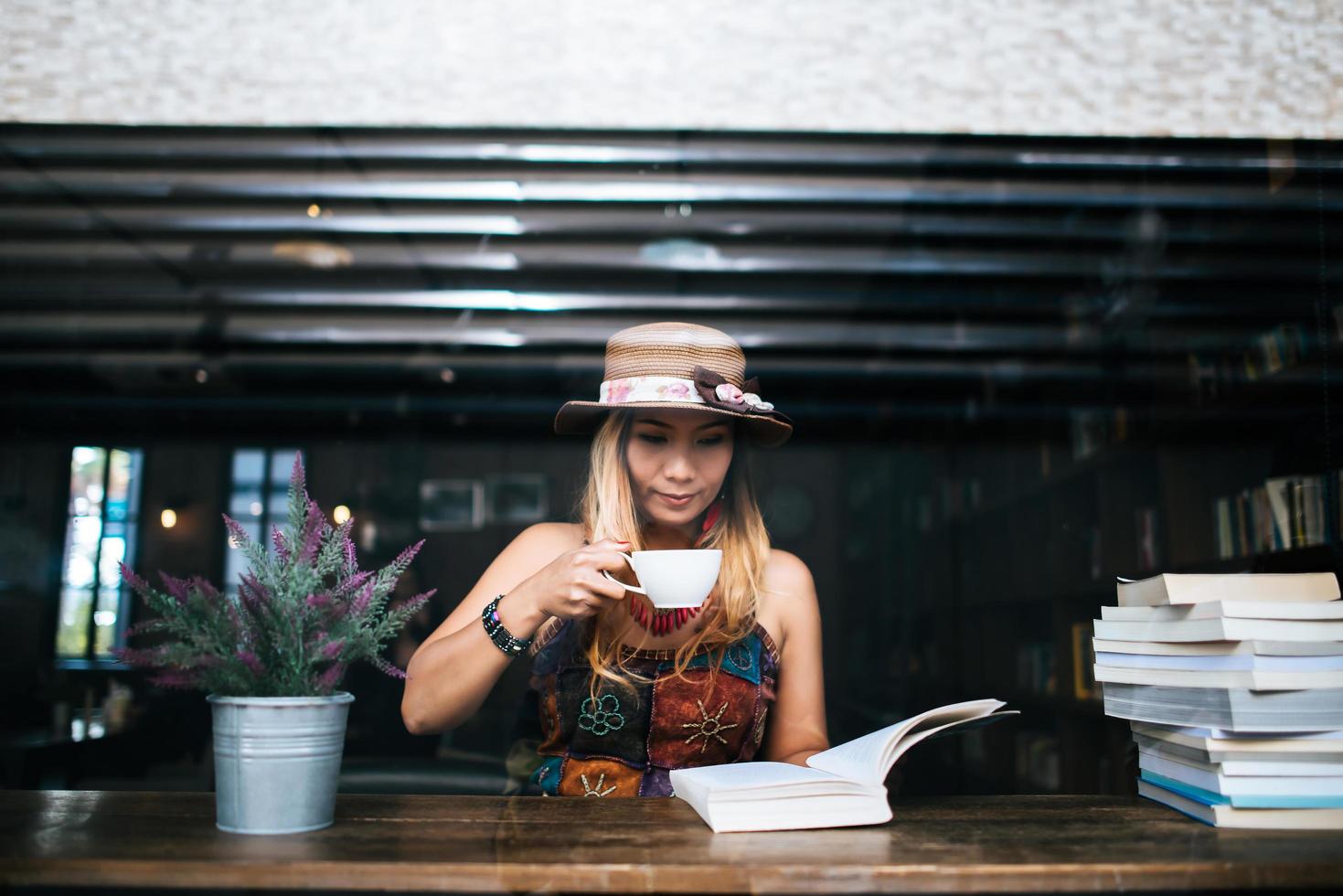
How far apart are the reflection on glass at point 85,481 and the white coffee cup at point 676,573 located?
3.32m

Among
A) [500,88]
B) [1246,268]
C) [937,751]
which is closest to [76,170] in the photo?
[500,88]

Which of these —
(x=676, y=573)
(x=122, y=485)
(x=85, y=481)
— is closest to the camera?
(x=676, y=573)

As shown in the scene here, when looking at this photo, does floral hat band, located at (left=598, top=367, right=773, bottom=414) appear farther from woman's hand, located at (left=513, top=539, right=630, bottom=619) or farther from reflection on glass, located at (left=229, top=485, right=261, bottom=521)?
reflection on glass, located at (left=229, top=485, right=261, bottom=521)

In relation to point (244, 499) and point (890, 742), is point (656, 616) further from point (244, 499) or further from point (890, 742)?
point (244, 499)

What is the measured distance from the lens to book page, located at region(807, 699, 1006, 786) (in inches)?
48.5

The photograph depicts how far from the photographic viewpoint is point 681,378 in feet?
5.83

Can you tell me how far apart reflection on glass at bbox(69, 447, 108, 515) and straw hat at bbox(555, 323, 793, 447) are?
2884mm

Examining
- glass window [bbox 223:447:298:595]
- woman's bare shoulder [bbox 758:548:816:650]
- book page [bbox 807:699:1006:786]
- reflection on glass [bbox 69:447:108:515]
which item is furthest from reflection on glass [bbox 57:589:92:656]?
book page [bbox 807:699:1006:786]

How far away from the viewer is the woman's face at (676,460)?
5.94 feet

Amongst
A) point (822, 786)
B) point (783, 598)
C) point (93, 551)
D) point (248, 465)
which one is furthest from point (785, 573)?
point (248, 465)

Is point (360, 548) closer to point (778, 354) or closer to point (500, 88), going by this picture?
point (778, 354)

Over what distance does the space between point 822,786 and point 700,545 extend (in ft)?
2.40

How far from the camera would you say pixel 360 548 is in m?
5.39

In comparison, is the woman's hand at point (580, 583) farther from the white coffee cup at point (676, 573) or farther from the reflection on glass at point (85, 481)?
the reflection on glass at point (85, 481)
